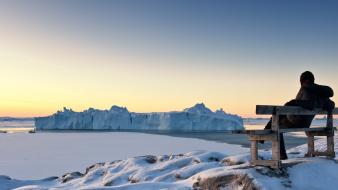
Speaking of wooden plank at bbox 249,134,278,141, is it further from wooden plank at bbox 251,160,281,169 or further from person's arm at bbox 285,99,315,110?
person's arm at bbox 285,99,315,110

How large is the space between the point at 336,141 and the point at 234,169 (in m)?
8.16

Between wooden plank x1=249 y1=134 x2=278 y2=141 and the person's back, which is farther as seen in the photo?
the person's back

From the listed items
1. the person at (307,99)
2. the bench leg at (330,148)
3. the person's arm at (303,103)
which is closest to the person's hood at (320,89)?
the person at (307,99)

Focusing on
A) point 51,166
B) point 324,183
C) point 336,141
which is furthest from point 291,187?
point 51,166

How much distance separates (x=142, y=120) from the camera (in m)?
80.5

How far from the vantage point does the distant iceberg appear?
76312 mm

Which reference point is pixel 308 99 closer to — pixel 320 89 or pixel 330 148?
pixel 320 89

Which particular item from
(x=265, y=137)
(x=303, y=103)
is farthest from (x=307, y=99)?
(x=265, y=137)

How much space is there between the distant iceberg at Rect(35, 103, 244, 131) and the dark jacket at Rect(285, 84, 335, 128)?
6718cm

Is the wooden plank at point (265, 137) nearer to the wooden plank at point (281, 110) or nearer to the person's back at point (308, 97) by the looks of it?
the wooden plank at point (281, 110)

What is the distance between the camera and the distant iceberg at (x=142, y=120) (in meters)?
76.3

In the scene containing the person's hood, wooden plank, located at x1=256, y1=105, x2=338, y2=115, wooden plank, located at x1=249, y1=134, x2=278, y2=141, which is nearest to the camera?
wooden plank, located at x1=256, y1=105, x2=338, y2=115

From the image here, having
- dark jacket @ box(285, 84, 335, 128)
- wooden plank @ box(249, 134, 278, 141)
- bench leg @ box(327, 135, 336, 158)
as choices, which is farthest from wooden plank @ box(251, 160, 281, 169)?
bench leg @ box(327, 135, 336, 158)

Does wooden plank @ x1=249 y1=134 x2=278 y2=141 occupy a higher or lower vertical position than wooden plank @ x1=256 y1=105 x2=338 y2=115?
lower
